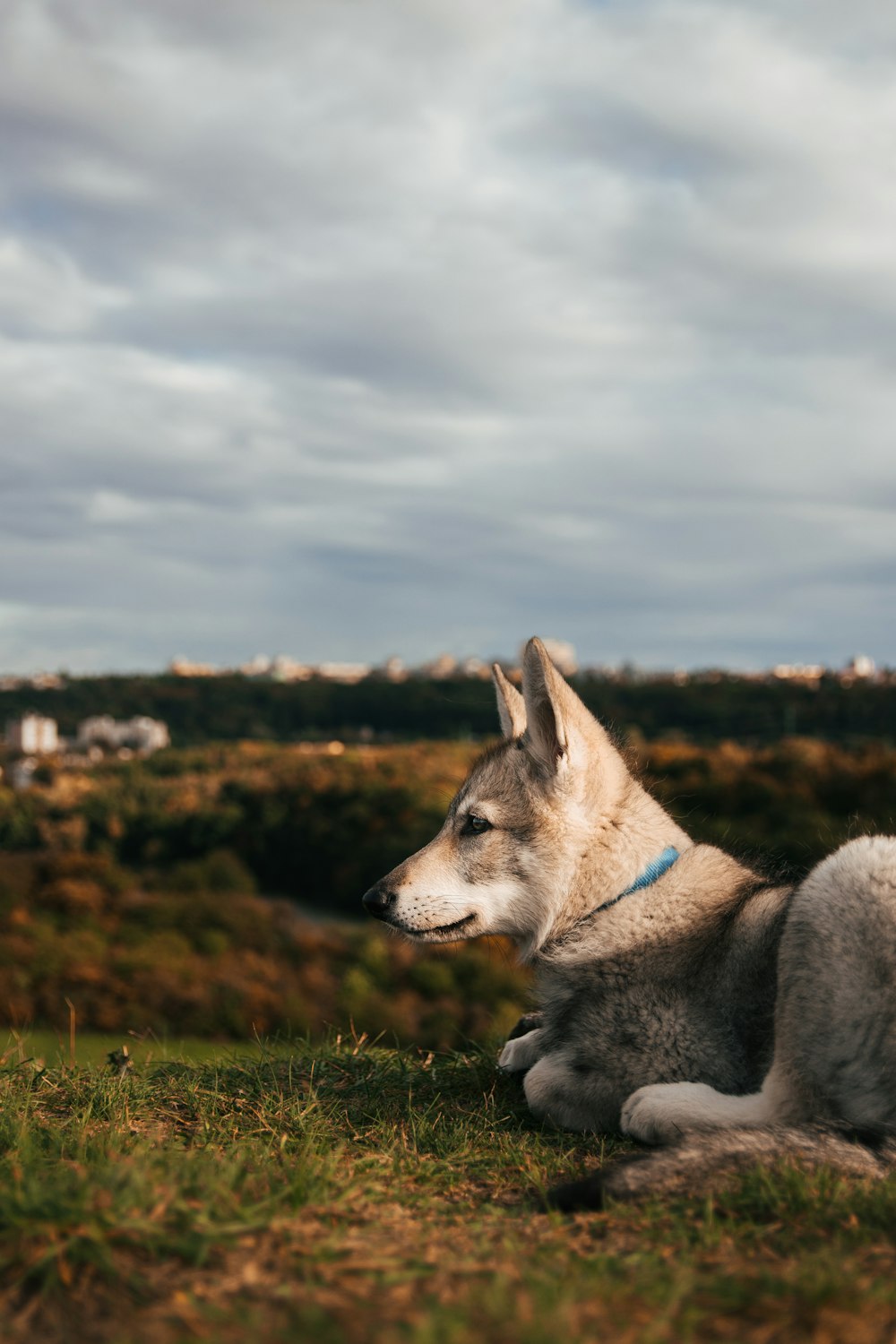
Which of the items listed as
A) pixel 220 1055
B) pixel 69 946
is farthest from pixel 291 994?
pixel 220 1055

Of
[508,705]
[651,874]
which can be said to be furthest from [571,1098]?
[508,705]

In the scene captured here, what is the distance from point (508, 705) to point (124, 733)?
96741 mm

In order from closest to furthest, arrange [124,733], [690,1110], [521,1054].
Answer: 1. [690,1110]
2. [521,1054]
3. [124,733]

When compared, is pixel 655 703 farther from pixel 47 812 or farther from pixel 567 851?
pixel 567 851

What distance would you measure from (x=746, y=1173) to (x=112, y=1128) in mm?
3052

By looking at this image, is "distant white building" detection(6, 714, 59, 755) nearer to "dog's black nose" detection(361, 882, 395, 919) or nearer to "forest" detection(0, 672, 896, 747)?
"forest" detection(0, 672, 896, 747)

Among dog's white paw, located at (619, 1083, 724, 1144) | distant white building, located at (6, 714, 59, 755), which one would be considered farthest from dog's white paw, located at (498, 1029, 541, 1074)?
distant white building, located at (6, 714, 59, 755)

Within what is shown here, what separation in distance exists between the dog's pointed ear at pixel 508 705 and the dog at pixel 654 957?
132 millimetres

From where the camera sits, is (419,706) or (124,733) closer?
(419,706)

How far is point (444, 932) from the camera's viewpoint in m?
6.65

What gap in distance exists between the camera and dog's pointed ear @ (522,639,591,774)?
256 inches

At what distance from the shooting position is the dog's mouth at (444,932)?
6625 millimetres

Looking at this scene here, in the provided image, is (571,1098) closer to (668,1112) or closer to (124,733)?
(668,1112)

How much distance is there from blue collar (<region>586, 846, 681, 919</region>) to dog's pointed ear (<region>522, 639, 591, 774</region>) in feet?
2.64
